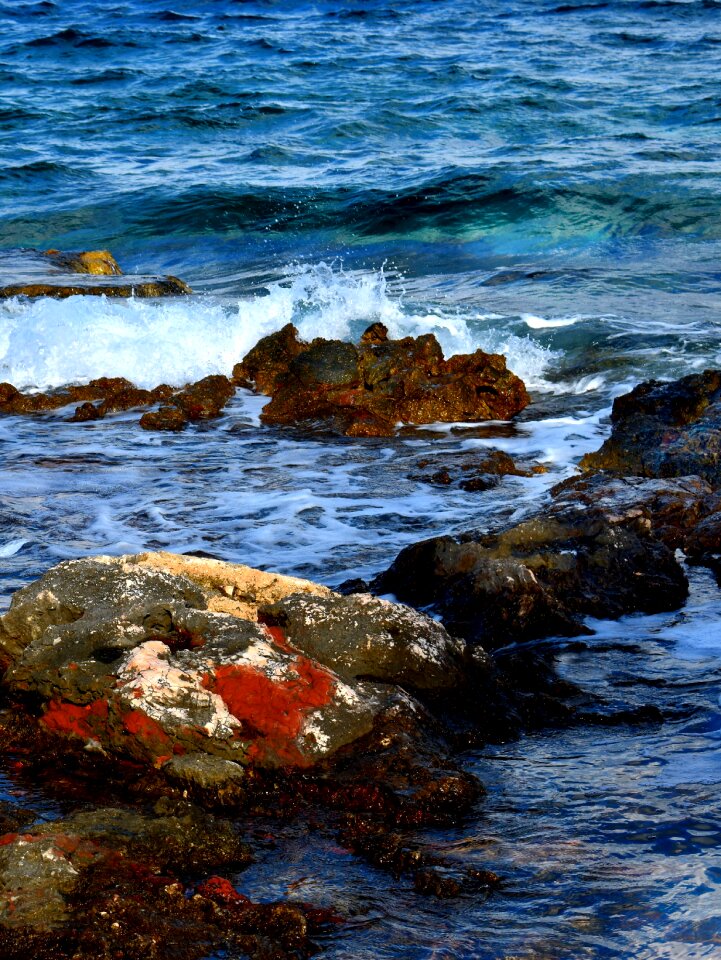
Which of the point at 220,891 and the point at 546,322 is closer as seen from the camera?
the point at 220,891

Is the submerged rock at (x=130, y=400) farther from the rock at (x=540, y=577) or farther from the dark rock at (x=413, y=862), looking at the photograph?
the dark rock at (x=413, y=862)

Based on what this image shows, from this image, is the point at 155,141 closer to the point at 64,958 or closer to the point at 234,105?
the point at 234,105

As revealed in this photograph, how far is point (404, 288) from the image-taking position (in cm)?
1195

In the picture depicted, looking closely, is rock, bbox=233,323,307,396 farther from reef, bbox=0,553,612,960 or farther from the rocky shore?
reef, bbox=0,553,612,960

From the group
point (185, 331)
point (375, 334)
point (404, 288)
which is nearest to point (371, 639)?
point (375, 334)

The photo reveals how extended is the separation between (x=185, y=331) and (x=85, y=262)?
3.92 meters

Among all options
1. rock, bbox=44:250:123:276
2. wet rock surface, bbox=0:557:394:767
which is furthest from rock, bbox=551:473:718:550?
rock, bbox=44:250:123:276

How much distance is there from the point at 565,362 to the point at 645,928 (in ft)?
23.6

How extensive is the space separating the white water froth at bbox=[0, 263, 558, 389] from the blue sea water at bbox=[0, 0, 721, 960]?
0.03 metres

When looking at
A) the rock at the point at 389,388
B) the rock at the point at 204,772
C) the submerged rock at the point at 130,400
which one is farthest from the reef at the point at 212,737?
the submerged rock at the point at 130,400

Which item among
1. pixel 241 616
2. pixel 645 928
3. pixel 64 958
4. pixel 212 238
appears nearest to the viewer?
pixel 64 958

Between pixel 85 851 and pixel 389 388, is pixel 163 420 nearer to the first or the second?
pixel 389 388

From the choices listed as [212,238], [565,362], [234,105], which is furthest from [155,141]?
[565,362]

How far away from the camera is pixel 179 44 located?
23.5 m
